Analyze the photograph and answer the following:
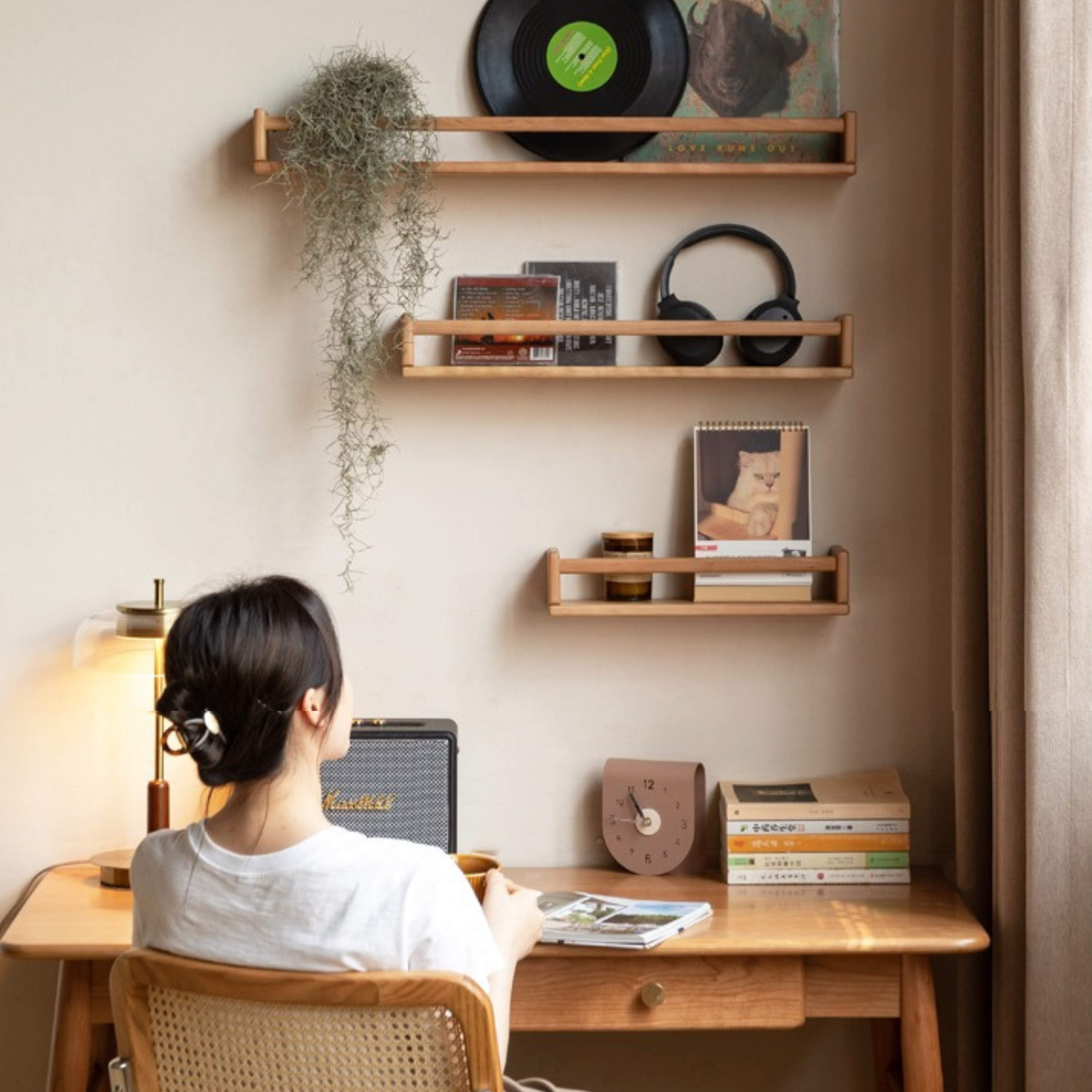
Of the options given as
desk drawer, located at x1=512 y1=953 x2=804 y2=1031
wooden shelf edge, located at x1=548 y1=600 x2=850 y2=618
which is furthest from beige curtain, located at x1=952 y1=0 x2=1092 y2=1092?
desk drawer, located at x1=512 y1=953 x2=804 y2=1031

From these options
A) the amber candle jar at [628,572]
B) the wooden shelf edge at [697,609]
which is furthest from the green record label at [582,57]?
the wooden shelf edge at [697,609]

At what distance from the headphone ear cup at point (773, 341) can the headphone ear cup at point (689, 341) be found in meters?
0.05

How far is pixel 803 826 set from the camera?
95.9 inches

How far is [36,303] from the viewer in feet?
8.25

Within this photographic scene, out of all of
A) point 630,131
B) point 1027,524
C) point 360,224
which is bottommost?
point 1027,524

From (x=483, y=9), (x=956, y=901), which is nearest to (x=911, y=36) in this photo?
(x=483, y=9)

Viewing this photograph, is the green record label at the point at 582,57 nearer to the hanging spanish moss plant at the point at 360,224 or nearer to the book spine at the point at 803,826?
the hanging spanish moss plant at the point at 360,224

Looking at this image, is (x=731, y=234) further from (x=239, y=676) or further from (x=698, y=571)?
(x=239, y=676)

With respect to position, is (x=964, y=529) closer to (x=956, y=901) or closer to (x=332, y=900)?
(x=956, y=901)

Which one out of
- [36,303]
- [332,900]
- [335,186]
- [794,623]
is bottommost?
[332,900]

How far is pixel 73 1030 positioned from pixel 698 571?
1.13 metres

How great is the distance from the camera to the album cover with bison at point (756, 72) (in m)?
2.49

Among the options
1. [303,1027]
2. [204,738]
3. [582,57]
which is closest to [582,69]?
[582,57]

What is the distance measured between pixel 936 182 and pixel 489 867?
132 centimetres
